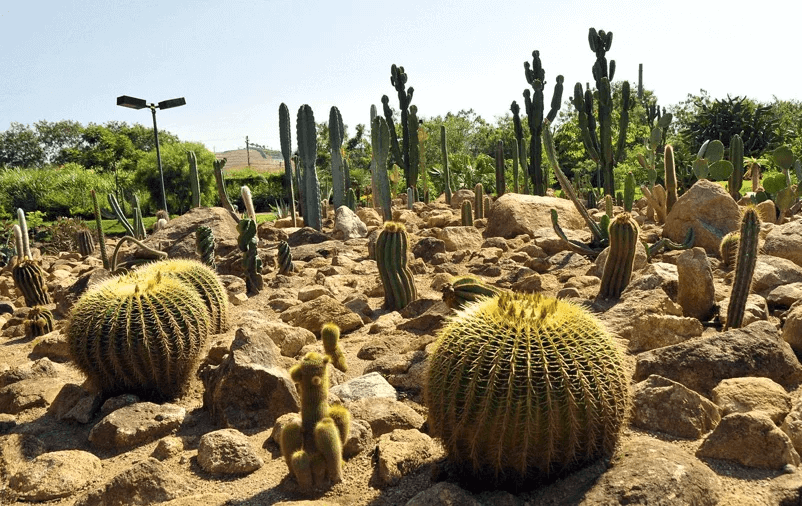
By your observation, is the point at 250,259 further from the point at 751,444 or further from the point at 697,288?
the point at 751,444

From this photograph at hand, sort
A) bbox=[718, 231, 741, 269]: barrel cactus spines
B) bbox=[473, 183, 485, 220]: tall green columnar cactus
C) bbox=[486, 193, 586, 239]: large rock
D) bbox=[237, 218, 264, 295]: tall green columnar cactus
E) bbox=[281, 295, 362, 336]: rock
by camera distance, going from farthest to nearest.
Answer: bbox=[473, 183, 485, 220]: tall green columnar cactus < bbox=[486, 193, 586, 239]: large rock < bbox=[237, 218, 264, 295]: tall green columnar cactus < bbox=[718, 231, 741, 269]: barrel cactus spines < bbox=[281, 295, 362, 336]: rock

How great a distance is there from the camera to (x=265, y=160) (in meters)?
114

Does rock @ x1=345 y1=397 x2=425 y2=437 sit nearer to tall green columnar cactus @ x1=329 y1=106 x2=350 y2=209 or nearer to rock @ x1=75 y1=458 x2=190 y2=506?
rock @ x1=75 y1=458 x2=190 y2=506

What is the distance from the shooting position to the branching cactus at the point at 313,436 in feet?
12.2

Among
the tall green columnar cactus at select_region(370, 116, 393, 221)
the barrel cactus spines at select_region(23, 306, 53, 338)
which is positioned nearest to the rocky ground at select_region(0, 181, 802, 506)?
the barrel cactus spines at select_region(23, 306, 53, 338)

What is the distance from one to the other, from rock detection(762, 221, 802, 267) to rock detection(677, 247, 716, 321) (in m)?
2.41

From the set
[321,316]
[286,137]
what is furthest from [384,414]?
[286,137]

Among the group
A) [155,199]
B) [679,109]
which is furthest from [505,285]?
[679,109]

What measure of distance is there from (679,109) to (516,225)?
34.9 meters

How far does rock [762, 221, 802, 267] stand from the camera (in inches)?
322

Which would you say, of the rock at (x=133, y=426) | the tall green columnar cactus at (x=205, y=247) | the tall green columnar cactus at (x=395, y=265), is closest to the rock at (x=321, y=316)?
the tall green columnar cactus at (x=395, y=265)

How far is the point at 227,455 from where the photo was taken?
4.14 m

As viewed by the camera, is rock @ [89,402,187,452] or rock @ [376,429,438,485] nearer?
rock @ [376,429,438,485]

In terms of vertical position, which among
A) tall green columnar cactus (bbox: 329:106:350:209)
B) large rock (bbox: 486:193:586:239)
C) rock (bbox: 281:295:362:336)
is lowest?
rock (bbox: 281:295:362:336)
